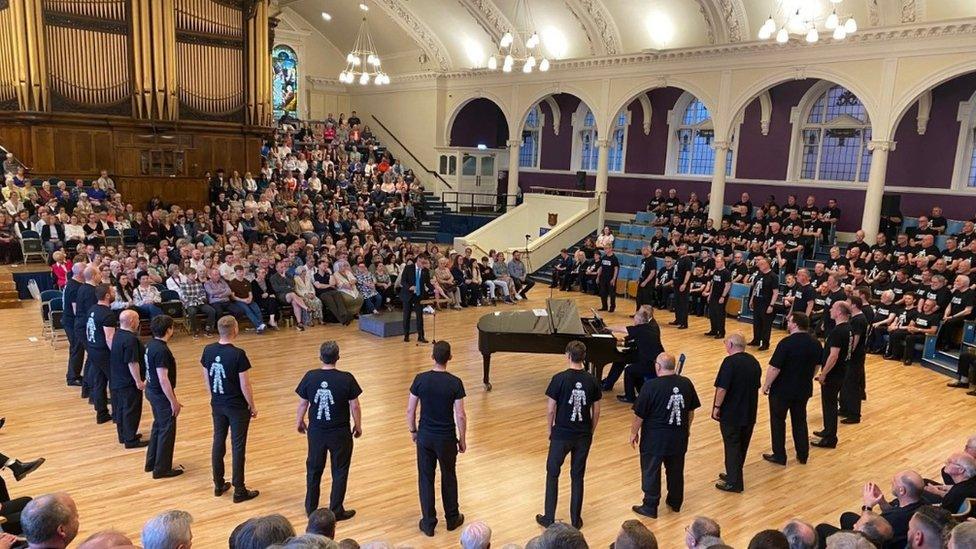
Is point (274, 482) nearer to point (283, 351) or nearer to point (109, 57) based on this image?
point (283, 351)

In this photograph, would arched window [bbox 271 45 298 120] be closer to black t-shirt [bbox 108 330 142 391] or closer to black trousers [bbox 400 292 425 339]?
black trousers [bbox 400 292 425 339]

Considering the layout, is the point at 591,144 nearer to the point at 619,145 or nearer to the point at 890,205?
the point at 619,145

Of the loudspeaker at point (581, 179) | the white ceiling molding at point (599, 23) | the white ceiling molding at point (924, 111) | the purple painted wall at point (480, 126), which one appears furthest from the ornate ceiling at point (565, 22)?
the loudspeaker at point (581, 179)

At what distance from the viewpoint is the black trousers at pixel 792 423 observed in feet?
21.4

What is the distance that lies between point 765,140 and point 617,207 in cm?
527

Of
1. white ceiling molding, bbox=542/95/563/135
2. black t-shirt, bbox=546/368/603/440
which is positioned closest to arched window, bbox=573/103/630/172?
white ceiling molding, bbox=542/95/563/135

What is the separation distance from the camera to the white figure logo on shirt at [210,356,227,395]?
5270mm

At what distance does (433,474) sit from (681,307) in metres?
8.88

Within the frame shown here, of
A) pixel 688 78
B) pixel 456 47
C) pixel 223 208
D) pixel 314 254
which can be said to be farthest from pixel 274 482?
pixel 456 47

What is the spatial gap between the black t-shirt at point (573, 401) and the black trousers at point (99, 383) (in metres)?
4.60

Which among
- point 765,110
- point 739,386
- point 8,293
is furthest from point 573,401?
point 765,110

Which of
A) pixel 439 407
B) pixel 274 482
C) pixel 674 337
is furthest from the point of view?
pixel 674 337

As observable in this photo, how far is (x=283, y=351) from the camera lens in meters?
10.3

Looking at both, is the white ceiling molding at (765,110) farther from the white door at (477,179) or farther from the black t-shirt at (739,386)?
the black t-shirt at (739,386)
